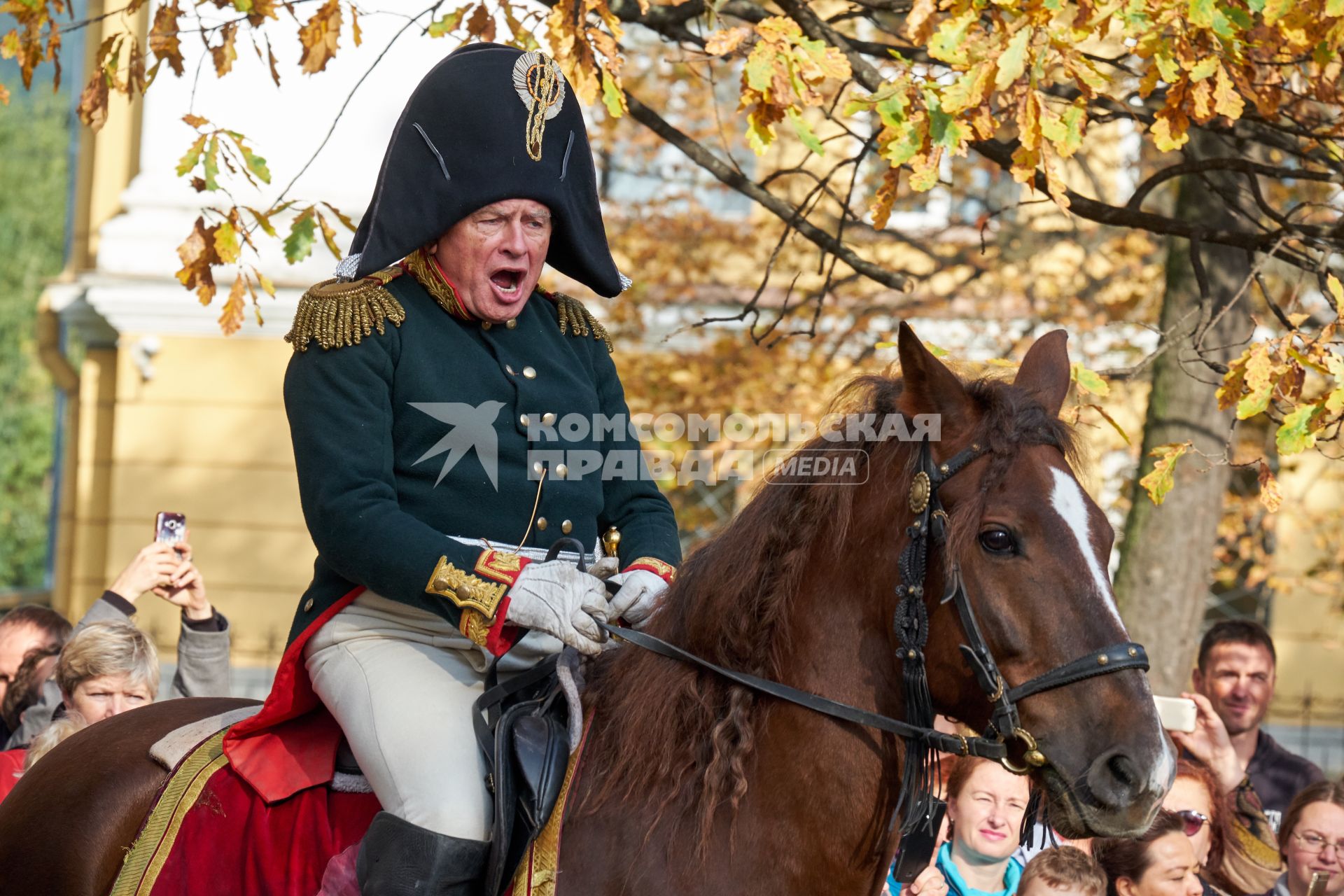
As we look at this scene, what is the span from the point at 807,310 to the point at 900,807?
282 inches

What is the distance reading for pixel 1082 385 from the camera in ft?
15.5

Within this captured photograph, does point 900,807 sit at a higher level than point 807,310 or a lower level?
lower

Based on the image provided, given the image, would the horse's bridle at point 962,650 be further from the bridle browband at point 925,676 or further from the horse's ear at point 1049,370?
the horse's ear at point 1049,370

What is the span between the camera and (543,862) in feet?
9.43

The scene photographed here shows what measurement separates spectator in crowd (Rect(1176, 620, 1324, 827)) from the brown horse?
354 cm

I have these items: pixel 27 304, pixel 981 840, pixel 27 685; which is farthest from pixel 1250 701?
pixel 27 304

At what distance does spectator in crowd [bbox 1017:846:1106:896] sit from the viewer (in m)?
4.23

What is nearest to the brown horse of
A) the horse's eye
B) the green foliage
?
the horse's eye

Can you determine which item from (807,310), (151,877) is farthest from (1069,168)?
(151,877)

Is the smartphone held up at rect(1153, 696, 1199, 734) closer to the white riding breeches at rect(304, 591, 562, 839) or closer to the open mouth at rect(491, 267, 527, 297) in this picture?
the white riding breeches at rect(304, 591, 562, 839)

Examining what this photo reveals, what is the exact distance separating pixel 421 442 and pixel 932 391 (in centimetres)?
117

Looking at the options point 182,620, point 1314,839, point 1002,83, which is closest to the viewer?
point 1002,83

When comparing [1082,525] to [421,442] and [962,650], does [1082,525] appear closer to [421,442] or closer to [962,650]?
[962,650]

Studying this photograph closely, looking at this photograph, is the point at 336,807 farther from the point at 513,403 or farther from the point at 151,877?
the point at 513,403
